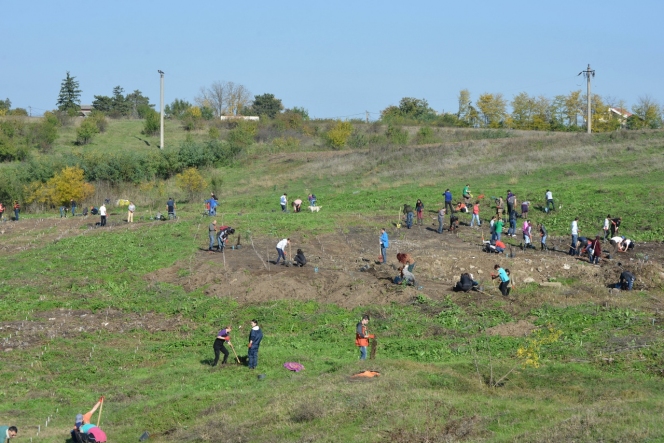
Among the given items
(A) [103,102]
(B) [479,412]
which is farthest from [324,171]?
(A) [103,102]

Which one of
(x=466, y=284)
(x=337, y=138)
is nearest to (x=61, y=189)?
(x=337, y=138)

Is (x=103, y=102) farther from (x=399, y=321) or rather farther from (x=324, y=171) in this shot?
(x=399, y=321)

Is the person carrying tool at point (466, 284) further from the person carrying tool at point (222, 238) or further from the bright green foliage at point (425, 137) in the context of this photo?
the bright green foliage at point (425, 137)

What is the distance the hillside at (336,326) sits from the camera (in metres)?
16.2

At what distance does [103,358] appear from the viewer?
22.5 metres

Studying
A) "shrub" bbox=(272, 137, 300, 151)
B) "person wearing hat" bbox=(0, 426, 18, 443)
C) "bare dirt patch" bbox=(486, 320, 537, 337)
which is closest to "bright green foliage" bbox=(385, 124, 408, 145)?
"shrub" bbox=(272, 137, 300, 151)

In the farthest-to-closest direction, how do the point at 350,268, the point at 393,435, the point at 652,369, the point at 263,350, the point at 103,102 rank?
the point at 103,102 → the point at 350,268 → the point at 263,350 → the point at 652,369 → the point at 393,435

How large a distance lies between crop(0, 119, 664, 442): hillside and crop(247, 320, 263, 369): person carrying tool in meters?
0.33

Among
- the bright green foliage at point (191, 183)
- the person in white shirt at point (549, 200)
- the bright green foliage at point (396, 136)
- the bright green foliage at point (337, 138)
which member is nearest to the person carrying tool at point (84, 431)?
the person in white shirt at point (549, 200)

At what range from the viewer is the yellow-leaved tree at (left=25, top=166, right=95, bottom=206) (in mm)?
49438

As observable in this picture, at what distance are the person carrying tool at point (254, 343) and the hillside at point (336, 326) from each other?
326 millimetres

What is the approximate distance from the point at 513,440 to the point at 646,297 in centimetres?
1429

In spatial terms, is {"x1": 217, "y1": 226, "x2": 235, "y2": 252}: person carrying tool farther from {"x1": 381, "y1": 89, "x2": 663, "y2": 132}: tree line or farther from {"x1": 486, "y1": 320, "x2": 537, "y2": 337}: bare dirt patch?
{"x1": 381, "y1": 89, "x2": 663, "y2": 132}: tree line

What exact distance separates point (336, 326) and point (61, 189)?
29737mm
